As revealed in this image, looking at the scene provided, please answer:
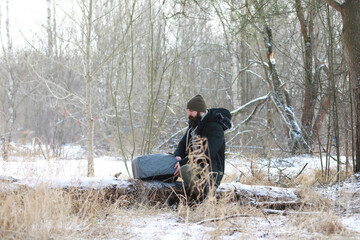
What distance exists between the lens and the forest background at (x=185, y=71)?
569 cm

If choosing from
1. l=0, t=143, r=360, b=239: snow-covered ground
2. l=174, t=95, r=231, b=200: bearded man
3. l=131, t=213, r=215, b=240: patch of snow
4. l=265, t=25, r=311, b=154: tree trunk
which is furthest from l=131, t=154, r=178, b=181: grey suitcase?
l=265, t=25, r=311, b=154: tree trunk

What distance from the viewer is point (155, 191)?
3729 mm

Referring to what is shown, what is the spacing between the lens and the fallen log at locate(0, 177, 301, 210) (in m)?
3.48

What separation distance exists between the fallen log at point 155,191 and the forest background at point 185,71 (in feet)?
2.53

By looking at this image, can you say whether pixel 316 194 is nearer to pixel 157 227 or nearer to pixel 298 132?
pixel 157 227

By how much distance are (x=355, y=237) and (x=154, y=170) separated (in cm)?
202

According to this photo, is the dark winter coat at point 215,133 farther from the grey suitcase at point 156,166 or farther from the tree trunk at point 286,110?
the tree trunk at point 286,110

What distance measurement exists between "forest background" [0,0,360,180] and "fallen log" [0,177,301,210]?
0.77 m

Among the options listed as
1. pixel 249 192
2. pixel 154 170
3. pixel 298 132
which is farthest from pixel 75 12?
pixel 298 132

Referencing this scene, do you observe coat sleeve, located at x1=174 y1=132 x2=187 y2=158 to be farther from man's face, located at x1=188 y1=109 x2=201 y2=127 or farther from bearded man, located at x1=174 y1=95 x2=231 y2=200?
man's face, located at x1=188 y1=109 x2=201 y2=127

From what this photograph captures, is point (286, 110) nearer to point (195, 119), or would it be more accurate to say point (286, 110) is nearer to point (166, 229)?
point (195, 119)

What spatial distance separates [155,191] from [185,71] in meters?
8.69

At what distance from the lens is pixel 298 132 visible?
351 inches

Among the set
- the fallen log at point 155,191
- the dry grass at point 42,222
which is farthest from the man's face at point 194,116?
the dry grass at point 42,222
